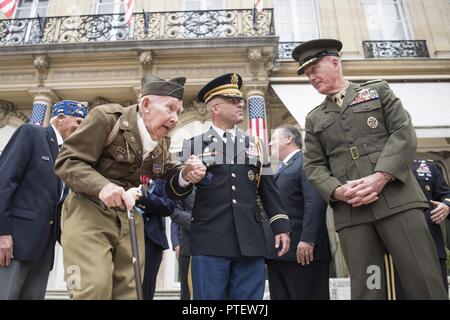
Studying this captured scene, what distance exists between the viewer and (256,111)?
817cm

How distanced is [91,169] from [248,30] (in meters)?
7.87

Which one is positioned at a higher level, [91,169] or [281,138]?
[281,138]

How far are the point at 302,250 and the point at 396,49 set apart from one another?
8253mm

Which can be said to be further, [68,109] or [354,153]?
[68,109]

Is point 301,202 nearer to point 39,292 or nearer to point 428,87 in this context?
point 39,292

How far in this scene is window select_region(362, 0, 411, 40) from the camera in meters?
10.1

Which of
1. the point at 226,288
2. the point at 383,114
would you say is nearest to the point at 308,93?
the point at 383,114

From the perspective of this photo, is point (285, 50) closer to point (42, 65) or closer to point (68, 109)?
point (42, 65)

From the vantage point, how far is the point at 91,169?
6.76ft

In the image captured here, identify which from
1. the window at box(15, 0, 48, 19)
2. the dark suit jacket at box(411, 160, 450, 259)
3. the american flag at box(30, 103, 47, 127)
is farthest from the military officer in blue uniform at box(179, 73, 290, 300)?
the window at box(15, 0, 48, 19)

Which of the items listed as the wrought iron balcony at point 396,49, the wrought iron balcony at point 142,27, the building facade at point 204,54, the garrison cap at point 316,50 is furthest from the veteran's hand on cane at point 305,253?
the wrought iron balcony at point 396,49

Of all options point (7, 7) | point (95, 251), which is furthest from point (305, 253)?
point (7, 7)

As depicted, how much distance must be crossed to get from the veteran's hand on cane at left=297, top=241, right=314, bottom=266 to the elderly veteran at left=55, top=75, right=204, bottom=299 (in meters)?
1.39

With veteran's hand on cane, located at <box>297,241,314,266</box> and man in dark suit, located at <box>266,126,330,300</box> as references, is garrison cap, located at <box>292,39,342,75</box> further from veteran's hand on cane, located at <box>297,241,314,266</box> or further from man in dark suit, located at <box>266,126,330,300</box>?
veteran's hand on cane, located at <box>297,241,314,266</box>
